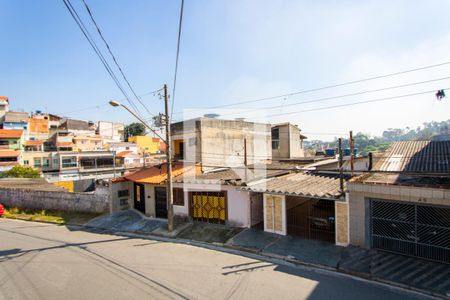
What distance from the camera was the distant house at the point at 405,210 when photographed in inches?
373

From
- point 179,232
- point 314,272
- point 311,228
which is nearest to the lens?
point 314,272

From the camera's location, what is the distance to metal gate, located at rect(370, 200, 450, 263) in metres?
9.53

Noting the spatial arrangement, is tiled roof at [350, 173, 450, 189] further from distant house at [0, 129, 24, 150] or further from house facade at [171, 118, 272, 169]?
distant house at [0, 129, 24, 150]

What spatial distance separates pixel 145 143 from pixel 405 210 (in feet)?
222

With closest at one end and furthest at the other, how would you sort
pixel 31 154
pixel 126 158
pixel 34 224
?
1. pixel 34 224
2. pixel 31 154
3. pixel 126 158

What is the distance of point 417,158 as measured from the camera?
41.6 ft

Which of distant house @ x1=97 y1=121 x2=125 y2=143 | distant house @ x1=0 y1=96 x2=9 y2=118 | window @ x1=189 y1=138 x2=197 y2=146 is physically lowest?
window @ x1=189 y1=138 x2=197 y2=146

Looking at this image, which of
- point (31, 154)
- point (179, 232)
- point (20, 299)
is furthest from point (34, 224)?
point (31, 154)

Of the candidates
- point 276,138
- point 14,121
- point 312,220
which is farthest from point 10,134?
point 312,220

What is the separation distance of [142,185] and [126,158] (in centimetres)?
3541

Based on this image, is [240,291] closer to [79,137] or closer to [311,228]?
[311,228]

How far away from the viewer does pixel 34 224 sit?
1864 cm

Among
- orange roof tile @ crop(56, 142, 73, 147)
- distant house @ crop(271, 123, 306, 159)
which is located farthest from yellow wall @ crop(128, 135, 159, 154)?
distant house @ crop(271, 123, 306, 159)

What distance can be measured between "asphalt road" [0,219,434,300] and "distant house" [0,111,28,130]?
50002 mm
